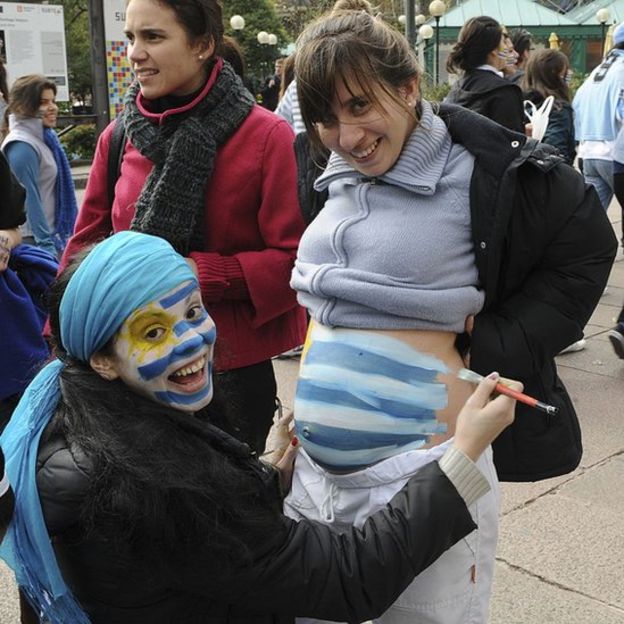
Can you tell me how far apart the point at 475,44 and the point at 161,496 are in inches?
172

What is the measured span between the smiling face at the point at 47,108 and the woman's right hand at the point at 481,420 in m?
4.96

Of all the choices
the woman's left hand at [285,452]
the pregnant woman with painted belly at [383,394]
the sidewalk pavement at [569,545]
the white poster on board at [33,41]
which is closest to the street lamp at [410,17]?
the white poster on board at [33,41]

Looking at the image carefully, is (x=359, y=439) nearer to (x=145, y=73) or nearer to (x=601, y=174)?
(x=145, y=73)

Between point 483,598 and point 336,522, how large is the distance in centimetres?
35

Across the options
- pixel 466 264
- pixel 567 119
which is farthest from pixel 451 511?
pixel 567 119

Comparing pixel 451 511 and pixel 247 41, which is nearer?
pixel 451 511

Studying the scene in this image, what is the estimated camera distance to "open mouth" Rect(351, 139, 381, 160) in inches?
79.9

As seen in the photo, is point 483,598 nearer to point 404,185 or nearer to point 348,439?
point 348,439

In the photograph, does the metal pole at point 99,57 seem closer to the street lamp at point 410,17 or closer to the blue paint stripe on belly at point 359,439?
the blue paint stripe on belly at point 359,439

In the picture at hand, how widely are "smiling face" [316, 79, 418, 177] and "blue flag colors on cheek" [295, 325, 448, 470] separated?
1.20 ft

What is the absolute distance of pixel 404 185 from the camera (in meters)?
2.01

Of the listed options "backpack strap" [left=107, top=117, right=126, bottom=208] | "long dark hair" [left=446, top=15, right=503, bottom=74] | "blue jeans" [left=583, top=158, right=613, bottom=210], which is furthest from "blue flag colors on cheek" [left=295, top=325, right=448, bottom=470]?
"blue jeans" [left=583, top=158, right=613, bottom=210]

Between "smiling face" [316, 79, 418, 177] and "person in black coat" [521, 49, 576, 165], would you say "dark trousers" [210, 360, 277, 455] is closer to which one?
"smiling face" [316, 79, 418, 177]

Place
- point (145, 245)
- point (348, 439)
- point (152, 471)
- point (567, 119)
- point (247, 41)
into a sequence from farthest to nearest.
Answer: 1. point (247, 41)
2. point (567, 119)
3. point (348, 439)
4. point (145, 245)
5. point (152, 471)
